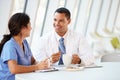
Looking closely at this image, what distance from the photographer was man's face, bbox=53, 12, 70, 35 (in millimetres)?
2793

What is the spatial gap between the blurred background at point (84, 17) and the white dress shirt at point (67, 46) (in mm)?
1053

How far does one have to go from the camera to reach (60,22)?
2805 millimetres

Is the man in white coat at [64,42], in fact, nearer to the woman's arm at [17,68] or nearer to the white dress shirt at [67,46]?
the white dress shirt at [67,46]

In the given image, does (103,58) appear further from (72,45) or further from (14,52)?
(14,52)

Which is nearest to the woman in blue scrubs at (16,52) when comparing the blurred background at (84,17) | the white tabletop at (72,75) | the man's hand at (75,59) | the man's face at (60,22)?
the white tabletop at (72,75)

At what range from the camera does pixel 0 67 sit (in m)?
2.07

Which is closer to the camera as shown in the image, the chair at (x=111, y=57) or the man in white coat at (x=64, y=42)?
the man in white coat at (x=64, y=42)

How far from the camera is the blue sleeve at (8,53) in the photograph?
1.98 metres

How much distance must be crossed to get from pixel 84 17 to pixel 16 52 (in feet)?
13.6

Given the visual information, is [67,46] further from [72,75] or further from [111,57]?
[72,75]

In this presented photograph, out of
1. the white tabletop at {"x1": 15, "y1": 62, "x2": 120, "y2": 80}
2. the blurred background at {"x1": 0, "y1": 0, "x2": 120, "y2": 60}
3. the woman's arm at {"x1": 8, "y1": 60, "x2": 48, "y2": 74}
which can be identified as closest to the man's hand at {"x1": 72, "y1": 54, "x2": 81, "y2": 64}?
the white tabletop at {"x1": 15, "y1": 62, "x2": 120, "y2": 80}

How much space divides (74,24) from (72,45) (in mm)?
3100

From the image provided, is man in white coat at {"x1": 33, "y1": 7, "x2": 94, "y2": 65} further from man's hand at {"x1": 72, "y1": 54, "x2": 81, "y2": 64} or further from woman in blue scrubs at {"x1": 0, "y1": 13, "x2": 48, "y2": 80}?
woman in blue scrubs at {"x1": 0, "y1": 13, "x2": 48, "y2": 80}

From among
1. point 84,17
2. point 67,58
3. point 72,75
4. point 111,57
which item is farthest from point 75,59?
point 84,17
